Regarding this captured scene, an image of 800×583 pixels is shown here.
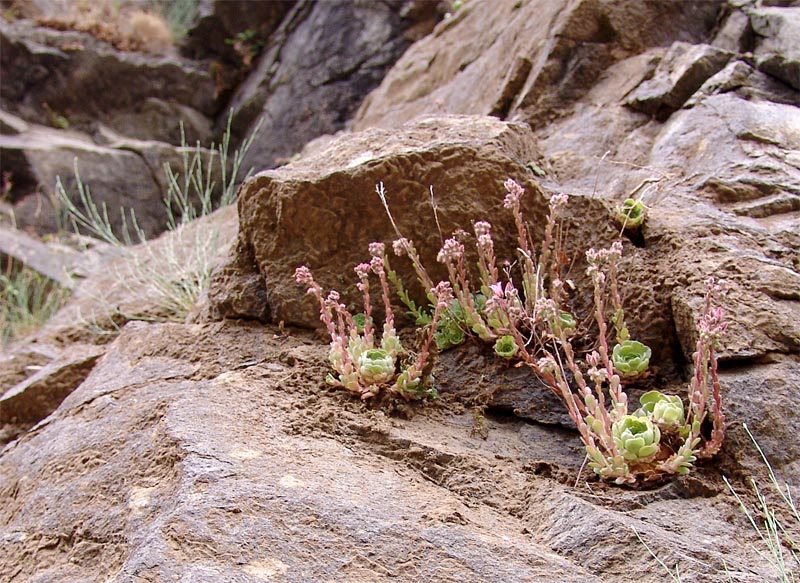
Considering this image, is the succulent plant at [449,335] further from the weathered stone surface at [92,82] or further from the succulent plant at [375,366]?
the weathered stone surface at [92,82]

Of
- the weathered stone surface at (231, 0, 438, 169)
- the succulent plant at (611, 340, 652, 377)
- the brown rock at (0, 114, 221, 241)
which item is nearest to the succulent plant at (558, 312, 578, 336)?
the succulent plant at (611, 340, 652, 377)

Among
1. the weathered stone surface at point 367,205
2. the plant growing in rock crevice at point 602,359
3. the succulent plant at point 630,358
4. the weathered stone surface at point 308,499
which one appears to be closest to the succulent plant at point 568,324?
the plant growing in rock crevice at point 602,359

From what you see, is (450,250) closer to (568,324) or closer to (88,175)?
(568,324)

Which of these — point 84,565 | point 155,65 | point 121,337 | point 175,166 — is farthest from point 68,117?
point 84,565

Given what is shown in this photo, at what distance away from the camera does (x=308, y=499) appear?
222 cm

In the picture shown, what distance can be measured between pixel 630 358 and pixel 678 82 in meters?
2.22

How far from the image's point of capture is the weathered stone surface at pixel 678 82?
4250mm

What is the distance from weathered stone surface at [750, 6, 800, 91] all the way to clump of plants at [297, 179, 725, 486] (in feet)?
5.91

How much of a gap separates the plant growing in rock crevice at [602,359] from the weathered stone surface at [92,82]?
9.19m

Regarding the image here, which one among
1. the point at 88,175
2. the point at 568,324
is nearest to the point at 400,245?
the point at 568,324

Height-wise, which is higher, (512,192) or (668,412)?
(512,192)

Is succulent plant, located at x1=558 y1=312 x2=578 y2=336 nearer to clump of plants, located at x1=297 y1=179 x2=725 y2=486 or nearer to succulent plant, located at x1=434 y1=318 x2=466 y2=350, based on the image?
clump of plants, located at x1=297 y1=179 x2=725 y2=486

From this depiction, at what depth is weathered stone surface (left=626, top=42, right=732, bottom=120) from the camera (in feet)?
13.9

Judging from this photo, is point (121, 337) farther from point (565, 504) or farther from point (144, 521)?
point (565, 504)
